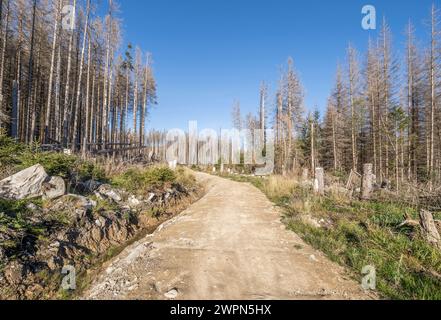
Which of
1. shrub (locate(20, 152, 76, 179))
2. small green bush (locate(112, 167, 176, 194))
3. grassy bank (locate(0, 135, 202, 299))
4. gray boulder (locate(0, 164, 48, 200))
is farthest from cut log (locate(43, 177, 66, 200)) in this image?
small green bush (locate(112, 167, 176, 194))

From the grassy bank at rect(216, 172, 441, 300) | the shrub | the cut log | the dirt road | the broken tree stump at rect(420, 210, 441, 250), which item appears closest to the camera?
the dirt road

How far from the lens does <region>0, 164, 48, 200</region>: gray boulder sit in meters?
4.98

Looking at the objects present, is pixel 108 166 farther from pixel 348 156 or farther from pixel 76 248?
pixel 348 156

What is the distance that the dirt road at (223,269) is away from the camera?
2.77 m

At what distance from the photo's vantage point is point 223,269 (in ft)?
11.0

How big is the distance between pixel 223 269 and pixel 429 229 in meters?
4.50

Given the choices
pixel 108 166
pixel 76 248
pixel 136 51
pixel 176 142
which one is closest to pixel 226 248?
pixel 76 248

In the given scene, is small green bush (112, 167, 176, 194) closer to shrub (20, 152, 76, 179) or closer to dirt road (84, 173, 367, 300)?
shrub (20, 152, 76, 179)

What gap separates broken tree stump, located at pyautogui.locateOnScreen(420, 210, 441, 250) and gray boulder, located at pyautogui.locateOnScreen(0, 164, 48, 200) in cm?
910

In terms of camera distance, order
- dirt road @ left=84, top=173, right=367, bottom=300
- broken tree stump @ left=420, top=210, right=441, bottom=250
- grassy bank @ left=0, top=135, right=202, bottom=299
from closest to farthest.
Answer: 1. dirt road @ left=84, top=173, right=367, bottom=300
2. grassy bank @ left=0, top=135, right=202, bottom=299
3. broken tree stump @ left=420, top=210, right=441, bottom=250

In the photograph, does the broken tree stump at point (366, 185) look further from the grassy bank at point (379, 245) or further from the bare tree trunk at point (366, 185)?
the grassy bank at point (379, 245)

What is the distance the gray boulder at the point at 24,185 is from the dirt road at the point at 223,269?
3222 millimetres

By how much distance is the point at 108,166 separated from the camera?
34.2 feet

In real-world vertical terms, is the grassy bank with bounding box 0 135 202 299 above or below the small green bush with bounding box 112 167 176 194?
below
